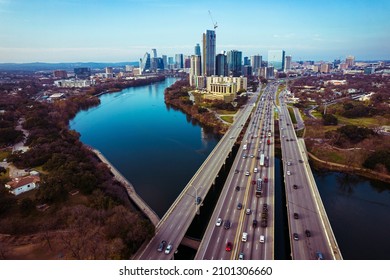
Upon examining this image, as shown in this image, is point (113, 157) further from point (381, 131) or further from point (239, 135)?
point (381, 131)

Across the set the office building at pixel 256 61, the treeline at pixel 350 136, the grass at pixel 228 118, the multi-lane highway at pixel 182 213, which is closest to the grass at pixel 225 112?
the grass at pixel 228 118

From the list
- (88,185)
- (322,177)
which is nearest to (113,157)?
(88,185)

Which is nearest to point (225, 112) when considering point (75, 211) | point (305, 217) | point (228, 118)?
point (228, 118)

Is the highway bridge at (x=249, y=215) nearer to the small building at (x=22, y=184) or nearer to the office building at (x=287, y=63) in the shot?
the small building at (x=22, y=184)

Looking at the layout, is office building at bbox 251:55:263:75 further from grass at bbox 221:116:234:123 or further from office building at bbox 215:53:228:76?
grass at bbox 221:116:234:123

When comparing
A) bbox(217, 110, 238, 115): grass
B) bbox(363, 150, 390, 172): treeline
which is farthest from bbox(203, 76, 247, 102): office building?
bbox(363, 150, 390, 172): treeline

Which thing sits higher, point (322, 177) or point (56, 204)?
point (56, 204)
